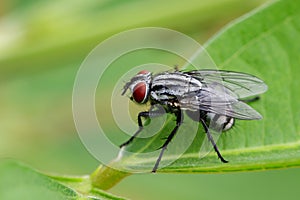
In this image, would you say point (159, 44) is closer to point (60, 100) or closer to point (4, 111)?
point (60, 100)

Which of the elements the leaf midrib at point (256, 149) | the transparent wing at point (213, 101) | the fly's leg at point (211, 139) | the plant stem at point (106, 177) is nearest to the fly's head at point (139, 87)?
the transparent wing at point (213, 101)

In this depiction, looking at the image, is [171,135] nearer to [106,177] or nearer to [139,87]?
[139,87]

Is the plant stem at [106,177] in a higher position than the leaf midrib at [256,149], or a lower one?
higher

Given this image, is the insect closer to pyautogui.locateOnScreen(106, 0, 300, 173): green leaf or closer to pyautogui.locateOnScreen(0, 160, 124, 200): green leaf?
pyautogui.locateOnScreen(106, 0, 300, 173): green leaf

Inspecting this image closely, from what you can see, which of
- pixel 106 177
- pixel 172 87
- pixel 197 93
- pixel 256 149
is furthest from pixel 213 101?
pixel 106 177

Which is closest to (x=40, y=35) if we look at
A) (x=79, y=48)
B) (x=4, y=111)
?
(x=79, y=48)

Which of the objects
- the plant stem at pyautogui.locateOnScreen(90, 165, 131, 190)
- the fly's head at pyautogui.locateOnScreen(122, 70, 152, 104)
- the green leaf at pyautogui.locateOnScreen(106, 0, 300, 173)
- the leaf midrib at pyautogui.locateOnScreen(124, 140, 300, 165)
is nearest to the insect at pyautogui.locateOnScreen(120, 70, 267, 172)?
the fly's head at pyautogui.locateOnScreen(122, 70, 152, 104)

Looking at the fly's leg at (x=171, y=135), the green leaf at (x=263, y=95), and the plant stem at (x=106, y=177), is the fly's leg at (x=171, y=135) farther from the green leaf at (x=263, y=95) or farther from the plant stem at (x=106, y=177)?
the plant stem at (x=106, y=177)
